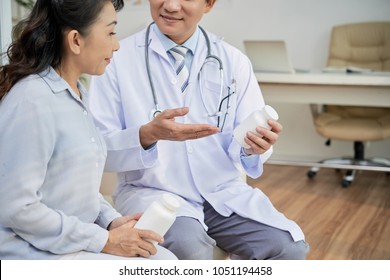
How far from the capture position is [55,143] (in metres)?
0.98

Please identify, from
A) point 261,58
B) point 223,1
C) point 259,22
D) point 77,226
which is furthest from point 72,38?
point 259,22

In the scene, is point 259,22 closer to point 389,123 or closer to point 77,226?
point 389,123

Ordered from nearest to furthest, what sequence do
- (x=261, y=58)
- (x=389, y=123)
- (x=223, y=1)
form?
(x=223, y=1) < (x=261, y=58) < (x=389, y=123)

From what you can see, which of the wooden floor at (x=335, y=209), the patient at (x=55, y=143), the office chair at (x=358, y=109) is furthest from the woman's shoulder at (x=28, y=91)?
the office chair at (x=358, y=109)

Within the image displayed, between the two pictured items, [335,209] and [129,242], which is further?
[335,209]

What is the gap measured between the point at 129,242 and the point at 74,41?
1.13 ft

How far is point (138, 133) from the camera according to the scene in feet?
4.06

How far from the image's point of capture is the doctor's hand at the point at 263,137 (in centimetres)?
116

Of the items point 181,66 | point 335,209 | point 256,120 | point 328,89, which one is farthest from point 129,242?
point 328,89

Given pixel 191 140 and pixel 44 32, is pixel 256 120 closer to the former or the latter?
pixel 191 140

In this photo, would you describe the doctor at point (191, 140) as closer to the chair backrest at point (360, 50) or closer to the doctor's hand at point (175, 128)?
the doctor's hand at point (175, 128)
